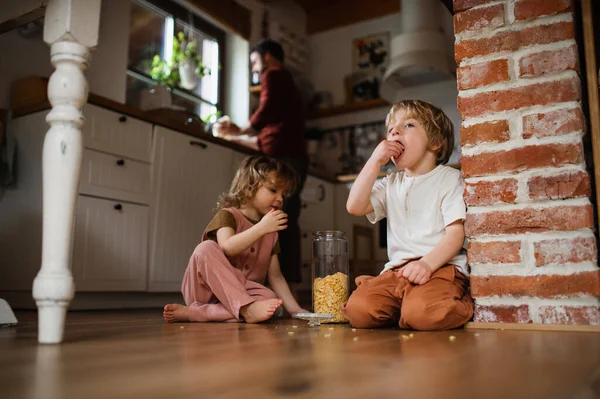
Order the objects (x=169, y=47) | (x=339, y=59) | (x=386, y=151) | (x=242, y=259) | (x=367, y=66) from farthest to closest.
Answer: (x=339, y=59)
(x=367, y=66)
(x=169, y=47)
(x=242, y=259)
(x=386, y=151)

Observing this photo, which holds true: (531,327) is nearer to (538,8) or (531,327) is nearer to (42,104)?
(538,8)

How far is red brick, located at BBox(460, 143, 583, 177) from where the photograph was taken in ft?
3.69

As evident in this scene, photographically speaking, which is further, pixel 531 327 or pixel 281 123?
pixel 281 123

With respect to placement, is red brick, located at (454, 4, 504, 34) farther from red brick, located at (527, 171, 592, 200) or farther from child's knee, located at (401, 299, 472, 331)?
child's knee, located at (401, 299, 472, 331)

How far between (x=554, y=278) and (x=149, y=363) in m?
0.81

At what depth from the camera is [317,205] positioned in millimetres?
3789

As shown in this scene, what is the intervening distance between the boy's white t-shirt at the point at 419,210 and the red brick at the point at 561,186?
17 cm

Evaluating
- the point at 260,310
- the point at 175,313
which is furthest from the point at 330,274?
the point at 175,313

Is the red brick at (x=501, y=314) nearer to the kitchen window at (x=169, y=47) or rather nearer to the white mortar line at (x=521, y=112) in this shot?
the white mortar line at (x=521, y=112)

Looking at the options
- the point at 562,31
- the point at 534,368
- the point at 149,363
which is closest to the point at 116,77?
the point at 562,31

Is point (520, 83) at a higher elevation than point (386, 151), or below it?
higher

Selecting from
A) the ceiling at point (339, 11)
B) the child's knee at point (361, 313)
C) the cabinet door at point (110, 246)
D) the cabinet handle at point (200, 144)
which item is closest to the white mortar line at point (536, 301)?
the child's knee at point (361, 313)

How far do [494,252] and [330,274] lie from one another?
441 mm

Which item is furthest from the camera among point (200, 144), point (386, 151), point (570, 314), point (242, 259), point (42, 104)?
point (200, 144)
